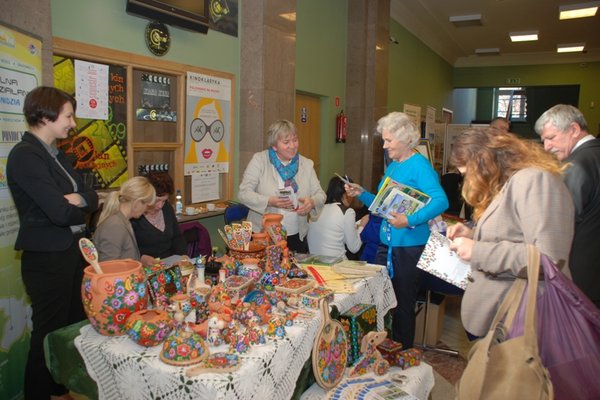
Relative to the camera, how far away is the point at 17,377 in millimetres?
2498

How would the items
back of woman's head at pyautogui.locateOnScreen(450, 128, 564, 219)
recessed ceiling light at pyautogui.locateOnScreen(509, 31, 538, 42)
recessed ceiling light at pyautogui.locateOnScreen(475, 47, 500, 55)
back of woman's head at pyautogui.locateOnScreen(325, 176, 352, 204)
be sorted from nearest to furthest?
back of woman's head at pyautogui.locateOnScreen(450, 128, 564, 219) → back of woman's head at pyautogui.locateOnScreen(325, 176, 352, 204) → recessed ceiling light at pyautogui.locateOnScreen(509, 31, 538, 42) → recessed ceiling light at pyautogui.locateOnScreen(475, 47, 500, 55)

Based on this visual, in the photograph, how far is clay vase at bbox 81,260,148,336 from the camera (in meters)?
1.60

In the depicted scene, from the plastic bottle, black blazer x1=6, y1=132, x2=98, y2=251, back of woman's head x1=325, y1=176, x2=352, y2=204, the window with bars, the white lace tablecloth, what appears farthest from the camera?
the window with bars

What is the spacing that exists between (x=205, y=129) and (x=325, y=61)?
2464 mm

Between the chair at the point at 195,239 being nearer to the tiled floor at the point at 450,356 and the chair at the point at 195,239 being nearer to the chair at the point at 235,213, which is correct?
the chair at the point at 235,213

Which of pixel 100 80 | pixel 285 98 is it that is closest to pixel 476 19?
pixel 285 98

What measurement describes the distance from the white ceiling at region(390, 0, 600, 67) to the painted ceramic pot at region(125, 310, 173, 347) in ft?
22.9

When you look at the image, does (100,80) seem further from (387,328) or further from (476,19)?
(476,19)

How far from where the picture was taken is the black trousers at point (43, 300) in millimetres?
2082

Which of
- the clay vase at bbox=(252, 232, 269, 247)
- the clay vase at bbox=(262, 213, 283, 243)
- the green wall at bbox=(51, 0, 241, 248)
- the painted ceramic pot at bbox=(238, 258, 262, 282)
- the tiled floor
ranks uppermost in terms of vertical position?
the green wall at bbox=(51, 0, 241, 248)

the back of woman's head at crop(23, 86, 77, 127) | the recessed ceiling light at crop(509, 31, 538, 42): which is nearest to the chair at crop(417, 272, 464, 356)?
the back of woman's head at crop(23, 86, 77, 127)

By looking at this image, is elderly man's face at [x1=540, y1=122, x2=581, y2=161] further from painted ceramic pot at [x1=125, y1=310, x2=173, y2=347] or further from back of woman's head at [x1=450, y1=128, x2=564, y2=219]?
painted ceramic pot at [x1=125, y1=310, x2=173, y2=347]

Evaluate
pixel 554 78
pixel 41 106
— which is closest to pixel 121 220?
pixel 41 106

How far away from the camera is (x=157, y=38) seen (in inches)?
136
